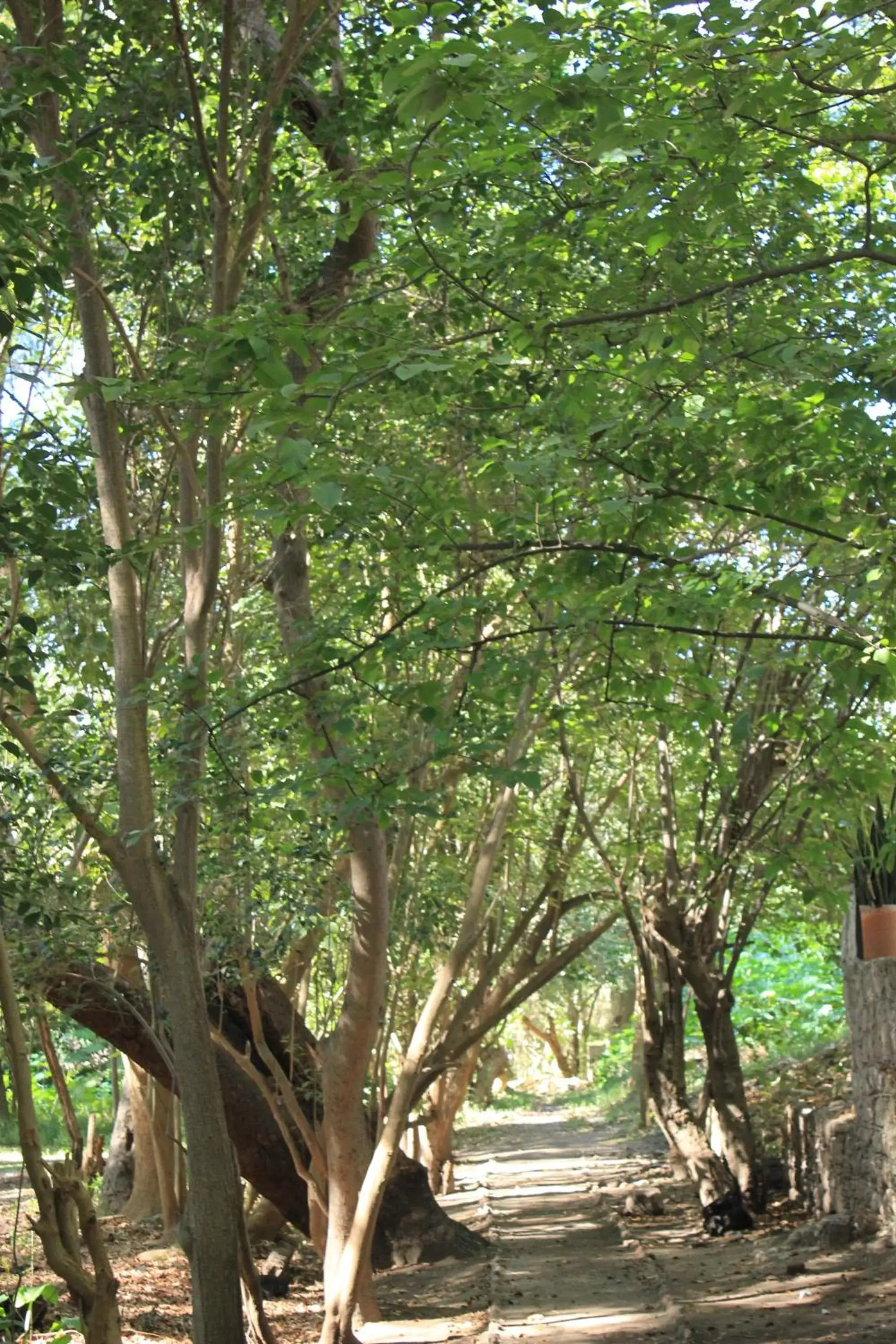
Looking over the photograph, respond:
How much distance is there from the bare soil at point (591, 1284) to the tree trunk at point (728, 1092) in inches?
15.1

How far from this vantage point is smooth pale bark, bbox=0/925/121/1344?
15.6 ft

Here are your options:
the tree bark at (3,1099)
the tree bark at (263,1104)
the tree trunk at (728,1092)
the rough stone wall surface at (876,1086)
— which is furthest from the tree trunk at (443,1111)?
the tree bark at (3,1099)

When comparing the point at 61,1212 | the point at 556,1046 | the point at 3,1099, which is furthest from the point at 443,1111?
Result: the point at 556,1046

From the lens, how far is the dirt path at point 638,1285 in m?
7.95

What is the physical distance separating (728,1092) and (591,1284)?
228cm

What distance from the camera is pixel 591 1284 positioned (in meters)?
10.3

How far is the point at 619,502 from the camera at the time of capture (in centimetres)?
467

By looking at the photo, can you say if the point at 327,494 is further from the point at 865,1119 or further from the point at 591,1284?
the point at 591,1284

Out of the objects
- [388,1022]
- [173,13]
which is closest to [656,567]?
[173,13]

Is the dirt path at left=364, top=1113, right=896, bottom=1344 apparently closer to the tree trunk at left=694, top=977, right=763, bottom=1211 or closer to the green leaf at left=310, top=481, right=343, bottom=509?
the tree trunk at left=694, top=977, right=763, bottom=1211

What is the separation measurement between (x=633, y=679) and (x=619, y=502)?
1767mm

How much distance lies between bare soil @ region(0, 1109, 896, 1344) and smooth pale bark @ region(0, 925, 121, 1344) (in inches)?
83.6

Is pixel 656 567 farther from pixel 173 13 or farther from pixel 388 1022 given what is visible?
pixel 388 1022

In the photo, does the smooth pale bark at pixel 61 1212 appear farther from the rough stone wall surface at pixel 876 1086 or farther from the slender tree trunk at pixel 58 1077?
the rough stone wall surface at pixel 876 1086
